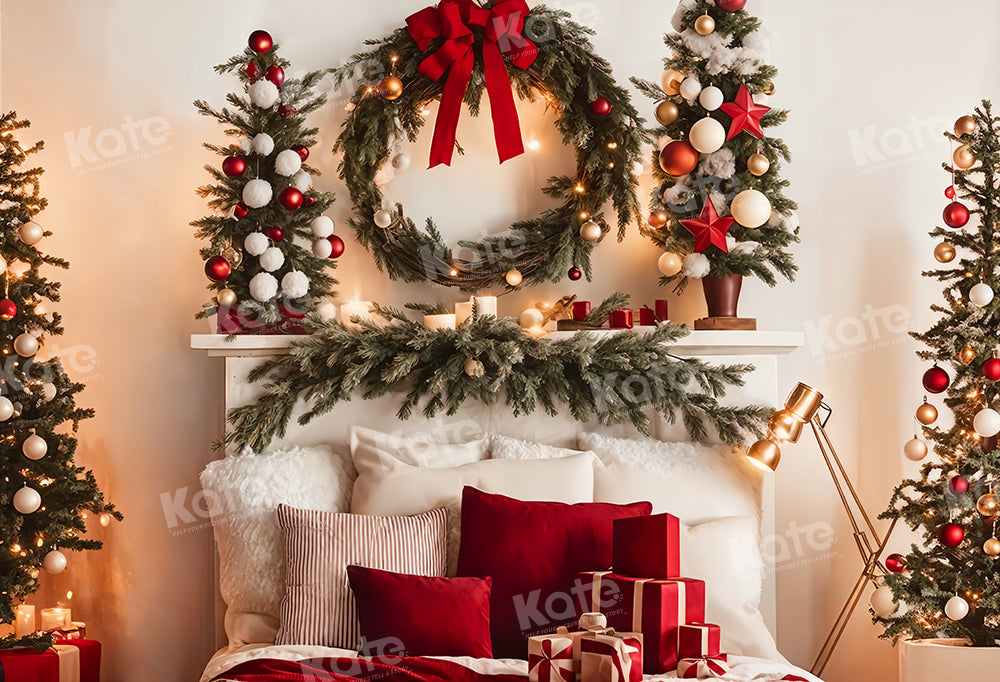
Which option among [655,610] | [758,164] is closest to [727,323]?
Answer: [758,164]

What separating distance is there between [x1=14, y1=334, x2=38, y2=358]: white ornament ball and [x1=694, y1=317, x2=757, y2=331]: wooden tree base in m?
1.91

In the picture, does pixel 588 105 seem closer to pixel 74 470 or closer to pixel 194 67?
pixel 194 67

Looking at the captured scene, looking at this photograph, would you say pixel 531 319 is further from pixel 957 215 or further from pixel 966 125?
pixel 966 125

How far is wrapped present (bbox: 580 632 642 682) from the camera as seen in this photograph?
1583 mm

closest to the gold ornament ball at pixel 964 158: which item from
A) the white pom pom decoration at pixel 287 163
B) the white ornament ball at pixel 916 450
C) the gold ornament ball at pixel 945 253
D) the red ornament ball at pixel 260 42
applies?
the gold ornament ball at pixel 945 253

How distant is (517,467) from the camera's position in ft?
7.88

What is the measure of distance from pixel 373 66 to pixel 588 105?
691 mm

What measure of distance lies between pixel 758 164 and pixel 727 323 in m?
0.46

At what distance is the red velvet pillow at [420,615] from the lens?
200 cm

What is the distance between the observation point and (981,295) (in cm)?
233

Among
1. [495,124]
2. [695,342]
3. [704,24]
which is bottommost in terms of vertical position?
[695,342]

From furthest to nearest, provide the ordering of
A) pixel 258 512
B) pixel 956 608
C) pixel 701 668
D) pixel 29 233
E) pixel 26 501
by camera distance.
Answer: pixel 29 233 → pixel 26 501 → pixel 258 512 → pixel 956 608 → pixel 701 668

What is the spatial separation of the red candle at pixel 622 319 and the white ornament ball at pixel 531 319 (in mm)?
216

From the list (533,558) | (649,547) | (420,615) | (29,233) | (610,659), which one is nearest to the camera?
(610,659)
